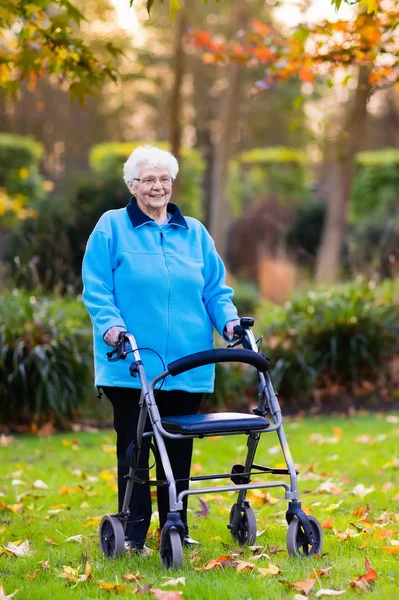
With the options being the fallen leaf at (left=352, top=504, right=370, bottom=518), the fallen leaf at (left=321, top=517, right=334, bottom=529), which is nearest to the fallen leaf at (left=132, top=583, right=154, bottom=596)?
the fallen leaf at (left=321, top=517, right=334, bottom=529)

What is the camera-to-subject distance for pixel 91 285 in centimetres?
381

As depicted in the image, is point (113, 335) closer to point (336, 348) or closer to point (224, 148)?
point (336, 348)

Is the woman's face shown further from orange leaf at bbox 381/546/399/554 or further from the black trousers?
orange leaf at bbox 381/546/399/554

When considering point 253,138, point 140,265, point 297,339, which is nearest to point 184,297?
point 140,265

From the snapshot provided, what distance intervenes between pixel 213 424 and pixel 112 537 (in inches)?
33.7

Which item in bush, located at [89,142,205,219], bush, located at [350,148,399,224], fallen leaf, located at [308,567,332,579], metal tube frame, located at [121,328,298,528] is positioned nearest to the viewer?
fallen leaf, located at [308,567,332,579]

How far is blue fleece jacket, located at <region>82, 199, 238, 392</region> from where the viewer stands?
384 centimetres

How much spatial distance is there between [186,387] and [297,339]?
16.2ft

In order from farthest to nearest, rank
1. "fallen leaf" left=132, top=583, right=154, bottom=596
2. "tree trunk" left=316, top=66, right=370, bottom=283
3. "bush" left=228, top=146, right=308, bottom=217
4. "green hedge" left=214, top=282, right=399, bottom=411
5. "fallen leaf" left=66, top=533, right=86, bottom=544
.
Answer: "bush" left=228, top=146, right=308, bottom=217 → "tree trunk" left=316, top=66, right=370, bottom=283 → "green hedge" left=214, top=282, right=399, bottom=411 → "fallen leaf" left=66, top=533, right=86, bottom=544 → "fallen leaf" left=132, top=583, right=154, bottom=596

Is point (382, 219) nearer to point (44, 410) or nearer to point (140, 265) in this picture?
point (44, 410)

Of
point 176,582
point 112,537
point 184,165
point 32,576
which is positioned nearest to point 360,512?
point 112,537

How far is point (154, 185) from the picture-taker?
12.8ft

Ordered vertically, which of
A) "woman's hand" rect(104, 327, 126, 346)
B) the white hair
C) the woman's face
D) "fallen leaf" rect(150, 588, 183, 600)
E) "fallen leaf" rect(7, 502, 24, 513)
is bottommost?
"fallen leaf" rect(7, 502, 24, 513)

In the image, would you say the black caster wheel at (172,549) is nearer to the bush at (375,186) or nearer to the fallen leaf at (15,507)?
the fallen leaf at (15,507)
